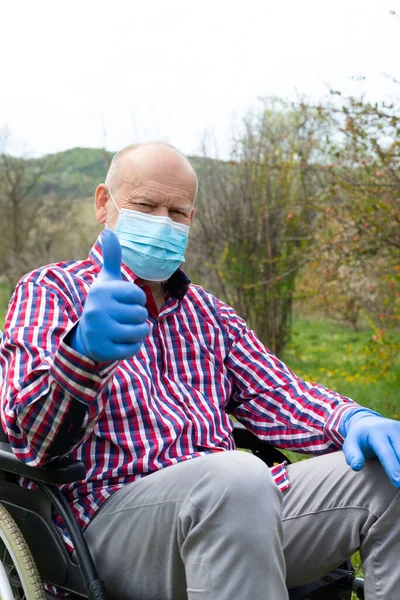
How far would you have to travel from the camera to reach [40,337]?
176 centimetres

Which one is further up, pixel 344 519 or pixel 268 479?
pixel 268 479

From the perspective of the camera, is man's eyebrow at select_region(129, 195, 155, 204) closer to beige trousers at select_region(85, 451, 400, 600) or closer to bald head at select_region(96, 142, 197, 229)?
bald head at select_region(96, 142, 197, 229)

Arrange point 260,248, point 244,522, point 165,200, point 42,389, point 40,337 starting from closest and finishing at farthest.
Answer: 1. point 244,522
2. point 42,389
3. point 40,337
4. point 165,200
5. point 260,248

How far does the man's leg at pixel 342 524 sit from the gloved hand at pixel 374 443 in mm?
55

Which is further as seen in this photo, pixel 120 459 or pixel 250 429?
pixel 250 429

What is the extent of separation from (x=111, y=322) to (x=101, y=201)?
0.96m

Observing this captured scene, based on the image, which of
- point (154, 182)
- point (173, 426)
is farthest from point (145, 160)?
point (173, 426)

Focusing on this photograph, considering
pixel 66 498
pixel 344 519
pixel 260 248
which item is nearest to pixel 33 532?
pixel 66 498

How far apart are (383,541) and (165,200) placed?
1.12m

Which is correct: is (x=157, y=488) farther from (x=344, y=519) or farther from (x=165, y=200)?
(x=165, y=200)

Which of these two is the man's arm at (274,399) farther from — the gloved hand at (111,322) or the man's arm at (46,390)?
the gloved hand at (111,322)

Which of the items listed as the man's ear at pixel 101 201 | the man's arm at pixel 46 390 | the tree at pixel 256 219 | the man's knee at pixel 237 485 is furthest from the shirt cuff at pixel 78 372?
the tree at pixel 256 219

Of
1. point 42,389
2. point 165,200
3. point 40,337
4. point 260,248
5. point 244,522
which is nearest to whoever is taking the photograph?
point 244,522

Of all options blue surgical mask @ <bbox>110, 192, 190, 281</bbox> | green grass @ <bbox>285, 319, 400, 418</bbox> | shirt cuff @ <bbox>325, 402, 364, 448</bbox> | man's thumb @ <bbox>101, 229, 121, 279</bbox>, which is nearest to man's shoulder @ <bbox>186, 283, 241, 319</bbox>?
blue surgical mask @ <bbox>110, 192, 190, 281</bbox>
